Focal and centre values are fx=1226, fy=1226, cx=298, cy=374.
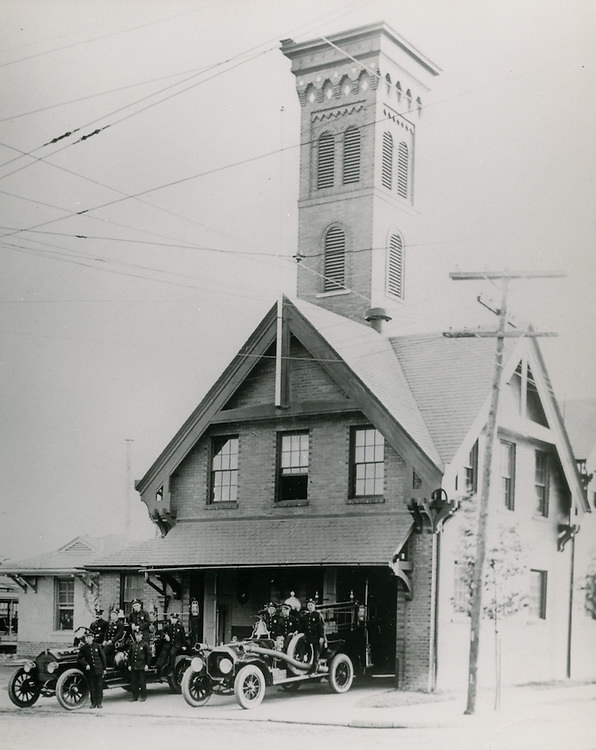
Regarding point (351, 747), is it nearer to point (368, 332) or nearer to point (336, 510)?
point (336, 510)

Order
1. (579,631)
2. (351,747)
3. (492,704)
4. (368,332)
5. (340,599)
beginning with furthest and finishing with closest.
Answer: (368,332)
(340,599)
(579,631)
(492,704)
(351,747)

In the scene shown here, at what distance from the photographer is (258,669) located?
1800 centimetres

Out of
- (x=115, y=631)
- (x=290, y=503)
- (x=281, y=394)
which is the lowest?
(x=115, y=631)

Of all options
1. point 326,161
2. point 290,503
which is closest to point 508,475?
point 290,503

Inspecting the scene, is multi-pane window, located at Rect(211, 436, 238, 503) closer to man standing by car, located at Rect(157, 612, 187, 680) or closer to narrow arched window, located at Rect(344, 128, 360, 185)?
man standing by car, located at Rect(157, 612, 187, 680)

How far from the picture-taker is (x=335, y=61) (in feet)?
68.7

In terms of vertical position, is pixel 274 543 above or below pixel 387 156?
below

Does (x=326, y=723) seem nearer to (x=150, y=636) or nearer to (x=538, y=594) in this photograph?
(x=150, y=636)

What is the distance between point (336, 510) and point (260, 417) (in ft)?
7.16

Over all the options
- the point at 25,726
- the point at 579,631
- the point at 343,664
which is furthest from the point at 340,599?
the point at 25,726

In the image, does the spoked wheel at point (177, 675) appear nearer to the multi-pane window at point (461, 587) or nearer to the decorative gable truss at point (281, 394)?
the decorative gable truss at point (281, 394)

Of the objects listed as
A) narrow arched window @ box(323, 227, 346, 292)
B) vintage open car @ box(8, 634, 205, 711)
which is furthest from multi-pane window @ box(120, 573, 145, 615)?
narrow arched window @ box(323, 227, 346, 292)

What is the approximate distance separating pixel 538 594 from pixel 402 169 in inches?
304

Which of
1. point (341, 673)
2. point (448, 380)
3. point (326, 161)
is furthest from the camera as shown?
point (326, 161)
